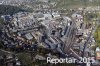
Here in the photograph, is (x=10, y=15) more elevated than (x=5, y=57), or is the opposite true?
(x=10, y=15)

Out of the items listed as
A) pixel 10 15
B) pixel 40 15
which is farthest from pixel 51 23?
pixel 10 15

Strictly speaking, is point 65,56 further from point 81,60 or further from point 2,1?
point 2,1

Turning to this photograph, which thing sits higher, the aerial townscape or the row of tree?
the row of tree

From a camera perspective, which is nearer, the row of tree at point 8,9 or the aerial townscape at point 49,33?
the aerial townscape at point 49,33

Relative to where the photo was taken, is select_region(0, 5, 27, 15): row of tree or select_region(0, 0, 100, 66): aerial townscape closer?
select_region(0, 0, 100, 66): aerial townscape

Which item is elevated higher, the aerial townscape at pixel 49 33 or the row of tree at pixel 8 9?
the row of tree at pixel 8 9

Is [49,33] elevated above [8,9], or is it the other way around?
[8,9]

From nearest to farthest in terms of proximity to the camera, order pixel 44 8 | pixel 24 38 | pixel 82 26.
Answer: pixel 24 38 < pixel 82 26 < pixel 44 8

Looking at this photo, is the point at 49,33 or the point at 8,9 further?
the point at 8,9
